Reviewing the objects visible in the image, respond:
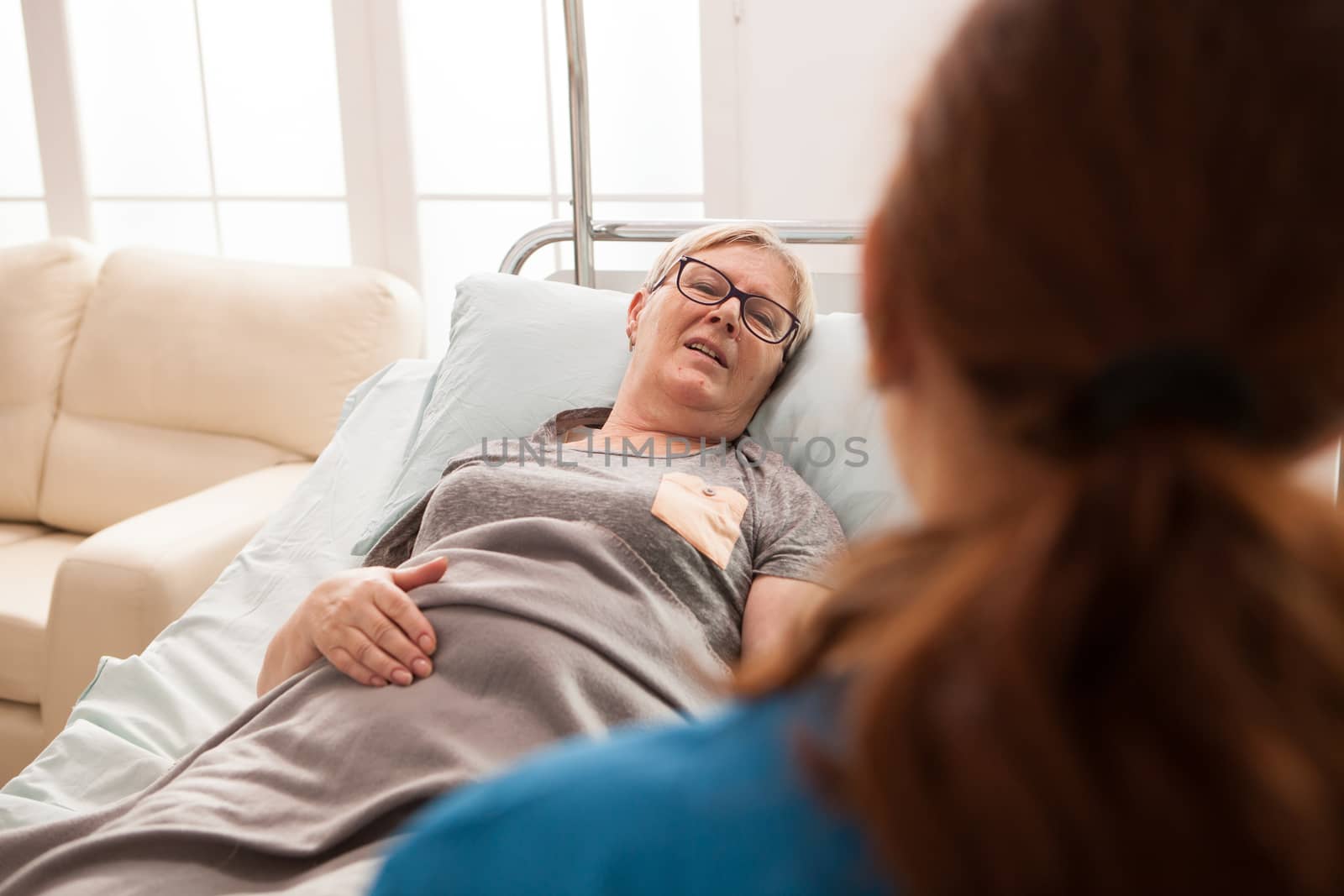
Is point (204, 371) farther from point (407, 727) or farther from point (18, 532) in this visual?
point (407, 727)

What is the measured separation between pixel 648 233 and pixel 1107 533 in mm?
1677

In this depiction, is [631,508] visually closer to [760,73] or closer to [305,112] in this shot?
[760,73]

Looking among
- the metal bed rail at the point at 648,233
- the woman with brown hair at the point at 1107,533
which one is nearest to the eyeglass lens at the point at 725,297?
the metal bed rail at the point at 648,233

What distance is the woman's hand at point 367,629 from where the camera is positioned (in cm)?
116

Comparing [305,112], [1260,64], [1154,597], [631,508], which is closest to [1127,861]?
[1154,597]

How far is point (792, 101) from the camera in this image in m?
2.45

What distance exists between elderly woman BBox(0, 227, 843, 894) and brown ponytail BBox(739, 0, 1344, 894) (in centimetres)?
52

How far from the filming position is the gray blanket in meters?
1.00

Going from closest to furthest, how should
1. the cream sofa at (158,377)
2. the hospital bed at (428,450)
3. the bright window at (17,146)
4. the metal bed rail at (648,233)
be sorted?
1. the hospital bed at (428,450)
2. the metal bed rail at (648,233)
3. the cream sofa at (158,377)
4. the bright window at (17,146)

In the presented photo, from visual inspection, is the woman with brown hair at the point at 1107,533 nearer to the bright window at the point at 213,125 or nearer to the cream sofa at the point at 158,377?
the cream sofa at the point at 158,377

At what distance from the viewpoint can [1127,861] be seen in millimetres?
389

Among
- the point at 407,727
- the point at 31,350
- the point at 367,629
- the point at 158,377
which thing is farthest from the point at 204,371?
the point at 407,727

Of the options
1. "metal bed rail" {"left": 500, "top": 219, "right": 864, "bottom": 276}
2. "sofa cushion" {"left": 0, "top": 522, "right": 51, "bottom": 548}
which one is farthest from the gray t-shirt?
"sofa cushion" {"left": 0, "top": 522, "right": 51, "bottom": 548}

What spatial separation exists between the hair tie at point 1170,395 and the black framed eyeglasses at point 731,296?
125cm
